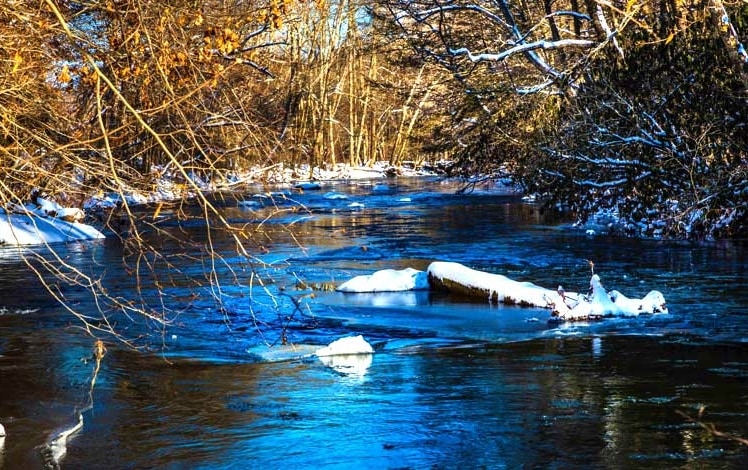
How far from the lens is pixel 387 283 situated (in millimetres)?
14891

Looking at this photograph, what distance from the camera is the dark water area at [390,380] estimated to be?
726 cm

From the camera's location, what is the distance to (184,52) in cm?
746

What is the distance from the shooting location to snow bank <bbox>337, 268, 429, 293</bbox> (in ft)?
48.5

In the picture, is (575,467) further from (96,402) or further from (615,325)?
(615,325)

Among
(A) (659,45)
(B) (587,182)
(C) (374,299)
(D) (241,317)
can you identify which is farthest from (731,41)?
(D) (241,317)

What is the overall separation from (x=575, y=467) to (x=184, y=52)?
3.93 m

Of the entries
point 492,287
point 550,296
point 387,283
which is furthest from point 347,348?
point 387,283

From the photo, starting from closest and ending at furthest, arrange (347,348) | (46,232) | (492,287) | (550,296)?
(347,348) < (550,296) < (492,287) < (46,232)

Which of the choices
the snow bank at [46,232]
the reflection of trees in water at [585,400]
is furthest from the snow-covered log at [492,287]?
the snow bank at [46,232]

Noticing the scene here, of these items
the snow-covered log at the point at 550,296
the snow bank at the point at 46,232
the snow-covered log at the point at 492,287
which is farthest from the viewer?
the snow bank at the point at 46,232

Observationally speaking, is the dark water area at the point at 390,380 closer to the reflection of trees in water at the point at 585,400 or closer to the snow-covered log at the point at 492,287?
the reflection of trees in water at the point at 585,400

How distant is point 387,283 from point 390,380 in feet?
18.4

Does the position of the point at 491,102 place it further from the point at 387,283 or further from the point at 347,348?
the point at 347,348

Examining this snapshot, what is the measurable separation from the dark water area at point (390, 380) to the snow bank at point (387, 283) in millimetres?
314
